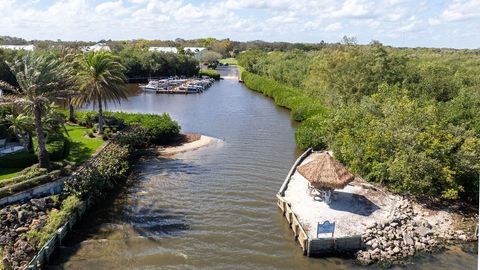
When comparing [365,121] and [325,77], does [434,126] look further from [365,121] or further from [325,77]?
[325,77]

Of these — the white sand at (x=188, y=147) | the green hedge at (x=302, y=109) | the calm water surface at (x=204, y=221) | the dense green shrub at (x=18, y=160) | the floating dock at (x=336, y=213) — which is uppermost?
the green hedge at (x=302, y=109)

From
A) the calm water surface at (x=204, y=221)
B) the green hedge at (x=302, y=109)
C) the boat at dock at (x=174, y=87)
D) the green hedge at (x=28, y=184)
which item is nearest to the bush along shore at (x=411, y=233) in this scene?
the calm water surface at (x=204, y=221)

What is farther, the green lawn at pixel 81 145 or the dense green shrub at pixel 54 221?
the green lawn at pixel 81 145

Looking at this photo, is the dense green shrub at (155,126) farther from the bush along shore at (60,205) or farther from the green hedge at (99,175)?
the green hedge at (99,175)

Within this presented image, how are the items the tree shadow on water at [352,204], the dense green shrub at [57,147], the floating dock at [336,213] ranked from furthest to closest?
the dense green shrub at [57,147], the tree shadow on water at [352,204], the floating dock at [336,213]

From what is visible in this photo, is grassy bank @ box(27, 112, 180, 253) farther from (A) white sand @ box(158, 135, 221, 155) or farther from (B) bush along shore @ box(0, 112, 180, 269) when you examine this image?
(A) white sand @ box(158, 135, 221, 155)

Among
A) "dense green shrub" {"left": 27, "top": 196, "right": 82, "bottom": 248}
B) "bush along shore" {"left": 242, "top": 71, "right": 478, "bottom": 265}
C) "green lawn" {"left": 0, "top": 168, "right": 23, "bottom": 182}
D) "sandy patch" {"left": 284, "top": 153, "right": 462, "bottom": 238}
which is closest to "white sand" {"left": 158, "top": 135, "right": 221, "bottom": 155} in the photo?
"green lawn" {"left": 0, "top": 168, "right": 23, "bottom": 182}

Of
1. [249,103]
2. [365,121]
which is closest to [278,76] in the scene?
[249,103]
